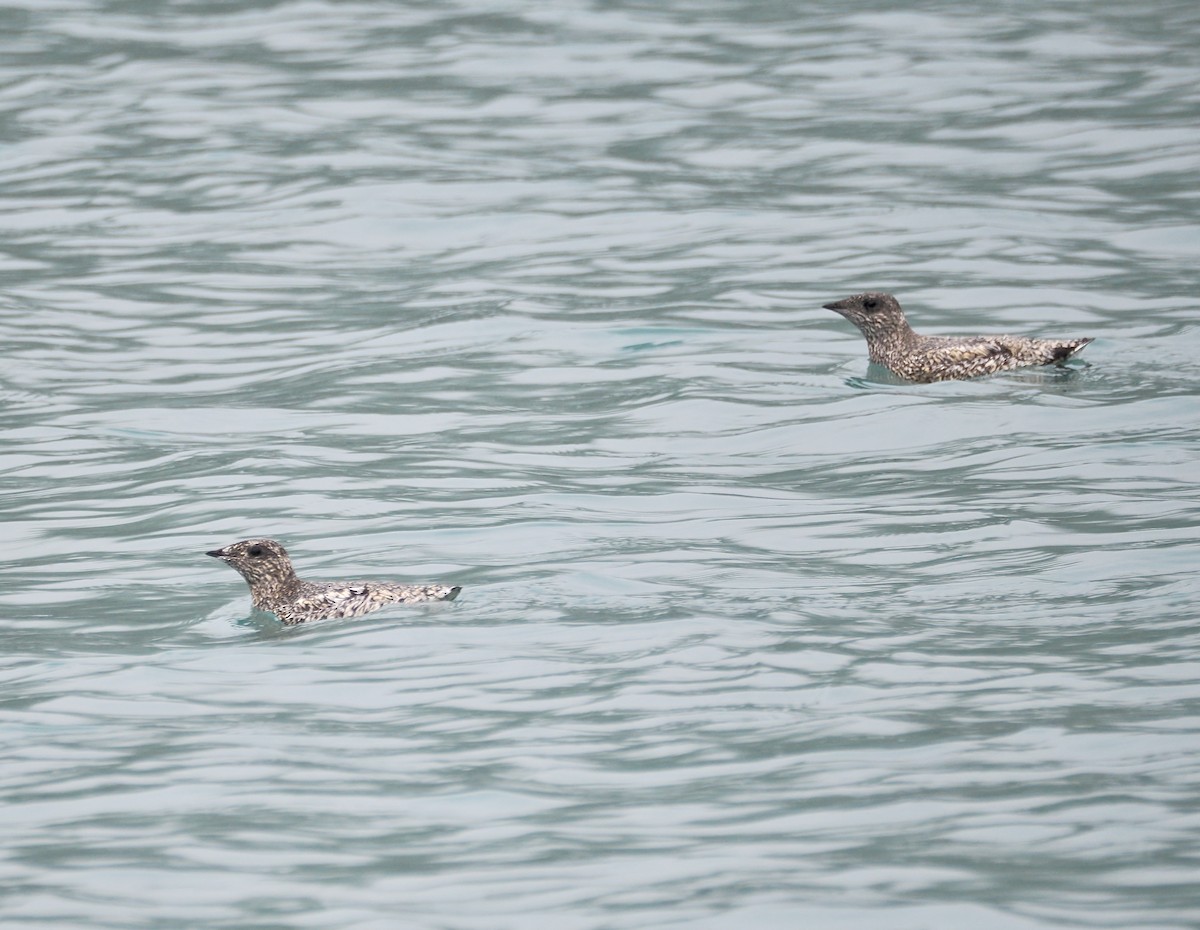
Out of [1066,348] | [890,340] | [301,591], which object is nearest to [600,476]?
[890,340]

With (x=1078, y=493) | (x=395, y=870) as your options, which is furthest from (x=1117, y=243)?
(x=395, y=870)

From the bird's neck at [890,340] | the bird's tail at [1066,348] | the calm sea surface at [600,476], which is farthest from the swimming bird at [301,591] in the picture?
the bird's tail at [1066,348]

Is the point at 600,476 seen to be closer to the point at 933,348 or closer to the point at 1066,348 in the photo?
the point at 933,348

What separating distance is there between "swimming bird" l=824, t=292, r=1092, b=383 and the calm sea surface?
210 mm

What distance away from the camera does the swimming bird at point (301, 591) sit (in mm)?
11555

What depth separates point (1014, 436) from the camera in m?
15.2

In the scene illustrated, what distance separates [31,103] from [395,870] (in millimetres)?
20552

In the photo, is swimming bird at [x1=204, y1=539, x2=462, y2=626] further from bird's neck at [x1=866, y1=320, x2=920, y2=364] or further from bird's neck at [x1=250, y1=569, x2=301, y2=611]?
bird's neck at [x1=866, y1=320, x2=920, y2=364]

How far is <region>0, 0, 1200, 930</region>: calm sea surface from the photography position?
8.73 metres

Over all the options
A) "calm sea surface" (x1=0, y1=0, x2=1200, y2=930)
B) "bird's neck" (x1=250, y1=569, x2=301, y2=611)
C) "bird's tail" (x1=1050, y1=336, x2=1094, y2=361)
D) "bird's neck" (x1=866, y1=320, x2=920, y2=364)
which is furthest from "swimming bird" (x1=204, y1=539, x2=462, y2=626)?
"bird's tail" (x1=1050, y1=336, x2=1094, y2=361)

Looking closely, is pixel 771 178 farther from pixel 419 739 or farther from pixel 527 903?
pixel 527 903

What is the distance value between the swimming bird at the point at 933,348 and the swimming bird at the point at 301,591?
621cm

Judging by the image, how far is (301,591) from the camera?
11773 mm

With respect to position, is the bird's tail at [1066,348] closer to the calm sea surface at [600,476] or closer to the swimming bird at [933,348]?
the swimming bird at [933,348]
